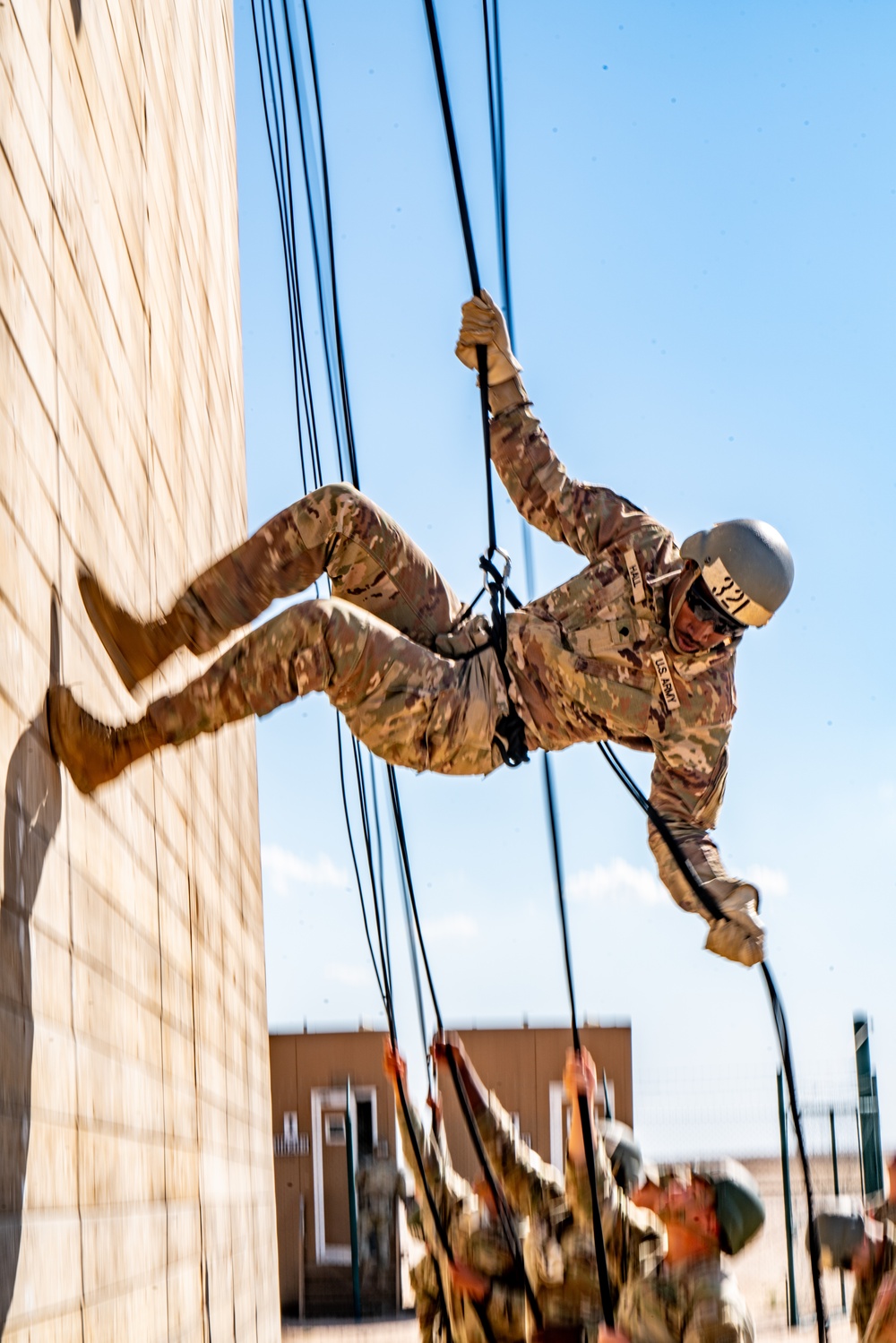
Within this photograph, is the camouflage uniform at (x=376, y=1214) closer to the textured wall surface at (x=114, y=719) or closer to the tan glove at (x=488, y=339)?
the textured wall surface at (x=114, y=719)

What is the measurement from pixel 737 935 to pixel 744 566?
3.61 feet

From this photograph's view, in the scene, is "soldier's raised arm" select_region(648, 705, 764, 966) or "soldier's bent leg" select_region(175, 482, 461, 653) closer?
"soldier's bent leg" select_region(175, 482, 461, 653)

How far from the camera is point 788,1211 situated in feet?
35.0

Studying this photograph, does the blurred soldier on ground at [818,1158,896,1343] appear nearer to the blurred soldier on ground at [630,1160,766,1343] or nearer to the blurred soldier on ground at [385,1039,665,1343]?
the blurred soldier on ground at [630,1160,766,1343]

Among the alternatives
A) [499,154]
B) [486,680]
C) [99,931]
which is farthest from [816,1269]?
[499,154]

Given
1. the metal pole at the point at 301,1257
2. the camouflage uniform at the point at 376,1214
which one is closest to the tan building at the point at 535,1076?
the camouflage uniform at the point at 376,1214

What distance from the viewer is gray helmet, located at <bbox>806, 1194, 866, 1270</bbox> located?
5.63 meters

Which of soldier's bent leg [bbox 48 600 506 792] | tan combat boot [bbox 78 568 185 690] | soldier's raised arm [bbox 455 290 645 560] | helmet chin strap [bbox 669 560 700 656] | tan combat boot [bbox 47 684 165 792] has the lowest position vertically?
tan combat boot [bbox 47 684 165 792]

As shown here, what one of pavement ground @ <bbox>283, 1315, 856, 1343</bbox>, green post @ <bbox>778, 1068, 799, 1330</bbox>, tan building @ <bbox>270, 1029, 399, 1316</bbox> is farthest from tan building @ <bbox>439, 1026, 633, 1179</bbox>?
green post @ <bbox>778, 1068, 799, 1330</bbox>

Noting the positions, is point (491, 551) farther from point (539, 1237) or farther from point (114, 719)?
point (539, 1237)

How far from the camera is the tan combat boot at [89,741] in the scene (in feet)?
12.0

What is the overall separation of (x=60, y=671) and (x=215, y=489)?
411 centimetres

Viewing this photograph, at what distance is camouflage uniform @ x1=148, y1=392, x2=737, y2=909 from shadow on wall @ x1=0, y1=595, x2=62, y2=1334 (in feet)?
1.88

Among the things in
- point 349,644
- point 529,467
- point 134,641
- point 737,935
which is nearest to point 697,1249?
point 737,935
